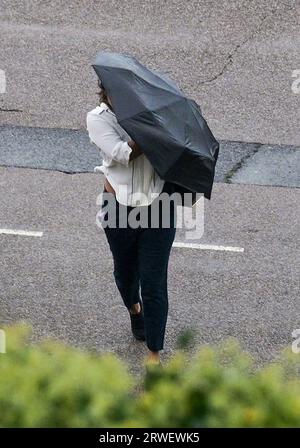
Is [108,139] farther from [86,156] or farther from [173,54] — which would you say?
[173,54]

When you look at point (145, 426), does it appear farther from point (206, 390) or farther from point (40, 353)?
point (40, 353)

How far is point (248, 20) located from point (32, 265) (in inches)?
217

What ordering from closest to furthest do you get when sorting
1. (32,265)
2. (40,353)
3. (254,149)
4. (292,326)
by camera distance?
(40,353)
(292,326)
(32,265)
(254,149)

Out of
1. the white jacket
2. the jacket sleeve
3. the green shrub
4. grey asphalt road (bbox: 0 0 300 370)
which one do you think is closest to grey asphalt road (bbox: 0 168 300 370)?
grey asphalt road (bbox: 0 0 300 370)

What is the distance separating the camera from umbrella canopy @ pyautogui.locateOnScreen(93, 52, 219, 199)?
5676mm

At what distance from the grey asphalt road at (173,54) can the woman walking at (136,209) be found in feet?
12.7

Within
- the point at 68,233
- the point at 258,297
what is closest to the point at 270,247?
the point at 258,297

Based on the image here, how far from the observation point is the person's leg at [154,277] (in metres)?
5.95

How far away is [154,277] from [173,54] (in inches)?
226

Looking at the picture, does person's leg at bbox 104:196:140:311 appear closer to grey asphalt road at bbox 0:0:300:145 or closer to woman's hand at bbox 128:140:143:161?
woman's hand at bbox 128:140:143:161

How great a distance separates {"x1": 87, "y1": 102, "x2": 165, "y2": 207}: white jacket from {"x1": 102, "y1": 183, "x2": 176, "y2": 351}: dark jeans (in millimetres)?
62

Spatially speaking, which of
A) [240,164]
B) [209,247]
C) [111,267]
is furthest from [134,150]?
[240,164]

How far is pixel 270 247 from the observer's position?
794 cm

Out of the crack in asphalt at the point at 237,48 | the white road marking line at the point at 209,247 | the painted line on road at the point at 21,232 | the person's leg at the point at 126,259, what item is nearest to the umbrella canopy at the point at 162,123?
the person's leg at the point at 126,259
